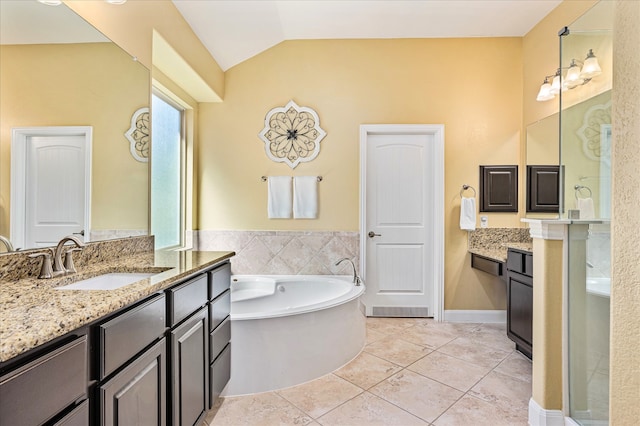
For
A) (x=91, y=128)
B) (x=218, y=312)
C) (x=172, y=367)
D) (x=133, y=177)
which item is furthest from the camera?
(x=133, y=177)

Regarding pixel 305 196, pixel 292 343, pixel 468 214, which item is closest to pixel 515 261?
pixel 468 214

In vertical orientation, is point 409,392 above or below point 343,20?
below

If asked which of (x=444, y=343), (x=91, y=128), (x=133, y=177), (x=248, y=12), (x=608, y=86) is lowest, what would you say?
(x=444, y=343)

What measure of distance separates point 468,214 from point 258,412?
8.53 feet

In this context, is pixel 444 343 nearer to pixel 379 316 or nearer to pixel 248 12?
pixel 379 316

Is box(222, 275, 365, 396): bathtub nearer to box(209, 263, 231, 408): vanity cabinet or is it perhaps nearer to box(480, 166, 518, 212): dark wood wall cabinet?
box(209, 263, 231, 408): vanity cabinet

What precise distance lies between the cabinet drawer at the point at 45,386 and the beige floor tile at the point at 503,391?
2.13 meters

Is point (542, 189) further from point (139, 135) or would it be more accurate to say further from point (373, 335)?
point (139, 135)

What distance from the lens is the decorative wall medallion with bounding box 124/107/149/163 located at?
1978 mm

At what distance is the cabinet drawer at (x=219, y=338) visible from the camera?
5.54 feet

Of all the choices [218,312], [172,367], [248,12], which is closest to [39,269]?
[172,367]

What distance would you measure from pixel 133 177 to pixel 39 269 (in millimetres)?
851

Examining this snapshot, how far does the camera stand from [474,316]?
3.41m

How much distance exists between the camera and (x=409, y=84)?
3.42 metres
